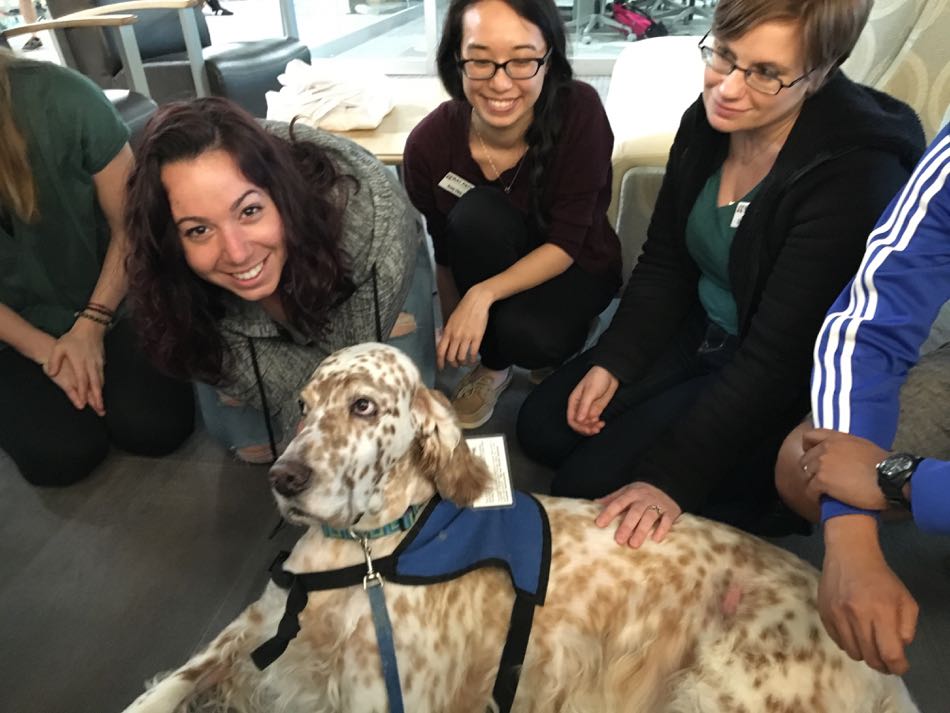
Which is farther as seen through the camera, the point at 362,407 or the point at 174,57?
the point at 174,57

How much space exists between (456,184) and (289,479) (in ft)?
4.19

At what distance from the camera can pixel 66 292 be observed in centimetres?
211

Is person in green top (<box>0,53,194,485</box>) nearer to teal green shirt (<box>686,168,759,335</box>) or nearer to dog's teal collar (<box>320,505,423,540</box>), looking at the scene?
dog's teal collar (<box>320,505,423,540</box>)

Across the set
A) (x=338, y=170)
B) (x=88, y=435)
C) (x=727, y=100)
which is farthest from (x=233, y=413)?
(x=727, y=100)

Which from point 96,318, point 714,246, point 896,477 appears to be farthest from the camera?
point 96,318

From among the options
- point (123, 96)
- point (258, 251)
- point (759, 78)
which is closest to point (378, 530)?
point (258, 251)

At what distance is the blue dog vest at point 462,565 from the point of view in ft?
4.25

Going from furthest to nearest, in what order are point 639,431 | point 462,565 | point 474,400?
point 474,400 → point 639,431 → point 462,565

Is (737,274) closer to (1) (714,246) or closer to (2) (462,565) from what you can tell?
(1) (714,246)

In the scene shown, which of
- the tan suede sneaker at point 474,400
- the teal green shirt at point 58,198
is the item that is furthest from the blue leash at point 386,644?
the teal green shirt at point 58,198

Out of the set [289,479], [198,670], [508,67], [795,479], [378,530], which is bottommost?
[198,670]

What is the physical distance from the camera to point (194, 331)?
5.54ft

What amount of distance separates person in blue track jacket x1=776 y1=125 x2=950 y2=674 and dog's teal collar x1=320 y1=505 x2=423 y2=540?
74 centimetres

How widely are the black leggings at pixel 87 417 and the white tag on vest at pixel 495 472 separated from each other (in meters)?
1.15
